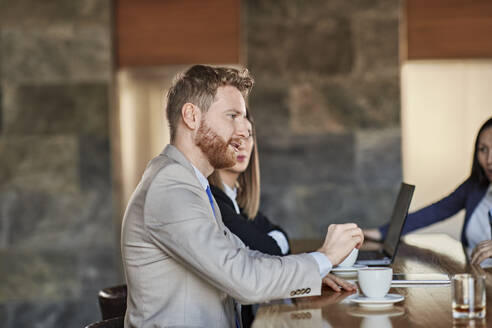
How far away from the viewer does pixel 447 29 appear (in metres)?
4.74

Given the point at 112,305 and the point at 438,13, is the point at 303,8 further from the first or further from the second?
the point at 112,305

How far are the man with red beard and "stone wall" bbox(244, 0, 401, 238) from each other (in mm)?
2757

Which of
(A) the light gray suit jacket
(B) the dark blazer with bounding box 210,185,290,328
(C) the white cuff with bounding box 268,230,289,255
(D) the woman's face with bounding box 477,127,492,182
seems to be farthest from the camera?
(D) the woman's face with bounding box 477,127,492,182

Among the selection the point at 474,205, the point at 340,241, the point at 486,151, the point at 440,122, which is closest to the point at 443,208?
the point at 474,205

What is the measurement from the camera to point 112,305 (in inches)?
92.3

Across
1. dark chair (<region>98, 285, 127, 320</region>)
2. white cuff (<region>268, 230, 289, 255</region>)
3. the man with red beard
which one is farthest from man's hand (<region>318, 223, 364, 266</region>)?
white cuff (<region>268, 230, 289, 255</region>)

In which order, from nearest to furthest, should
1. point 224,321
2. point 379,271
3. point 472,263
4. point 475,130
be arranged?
point 379,271
point 224,321
point 472,263
point 475,130

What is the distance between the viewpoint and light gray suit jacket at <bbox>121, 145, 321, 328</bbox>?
1.61 metres

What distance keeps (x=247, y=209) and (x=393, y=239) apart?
83cm

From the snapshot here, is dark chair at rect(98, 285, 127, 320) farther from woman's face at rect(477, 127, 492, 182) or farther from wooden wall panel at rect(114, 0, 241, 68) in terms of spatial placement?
wooden wall panel at rect(114, 0, 241, 68)

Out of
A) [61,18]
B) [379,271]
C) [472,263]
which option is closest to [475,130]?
[472,263]

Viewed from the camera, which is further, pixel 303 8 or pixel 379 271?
pixel 303 8

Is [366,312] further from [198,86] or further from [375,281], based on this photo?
[198,86]

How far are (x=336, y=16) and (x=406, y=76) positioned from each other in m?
0.63
